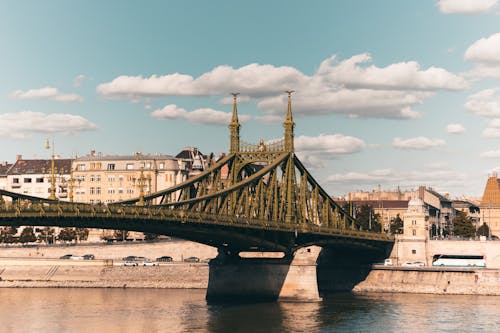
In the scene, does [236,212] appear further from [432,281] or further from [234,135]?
[432,281]

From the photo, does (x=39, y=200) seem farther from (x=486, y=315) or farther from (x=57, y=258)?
(x=57, y=258)

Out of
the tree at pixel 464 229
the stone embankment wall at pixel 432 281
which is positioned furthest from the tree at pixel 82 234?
the tree at pixel 464 229

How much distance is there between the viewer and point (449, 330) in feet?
328

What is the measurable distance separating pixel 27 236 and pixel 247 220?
74.5 meters

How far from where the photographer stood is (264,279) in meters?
132

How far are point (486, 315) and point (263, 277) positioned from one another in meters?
31.4

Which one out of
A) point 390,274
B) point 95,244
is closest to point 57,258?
point 95,244

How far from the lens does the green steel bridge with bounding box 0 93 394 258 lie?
310 feet

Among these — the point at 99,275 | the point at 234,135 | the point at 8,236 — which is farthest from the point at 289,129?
the point at 8,236

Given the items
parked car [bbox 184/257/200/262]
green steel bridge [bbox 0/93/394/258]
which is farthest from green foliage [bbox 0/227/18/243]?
green steel bridge [bbox 0/93/394/258]

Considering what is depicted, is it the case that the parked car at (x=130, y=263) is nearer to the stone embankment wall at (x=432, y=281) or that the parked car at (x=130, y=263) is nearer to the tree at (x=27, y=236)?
the tree at (x=27, y=236)

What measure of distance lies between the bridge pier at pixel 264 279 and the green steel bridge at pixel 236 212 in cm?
214

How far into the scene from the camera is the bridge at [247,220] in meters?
97.9

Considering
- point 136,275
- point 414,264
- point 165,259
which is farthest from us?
point 165,259
